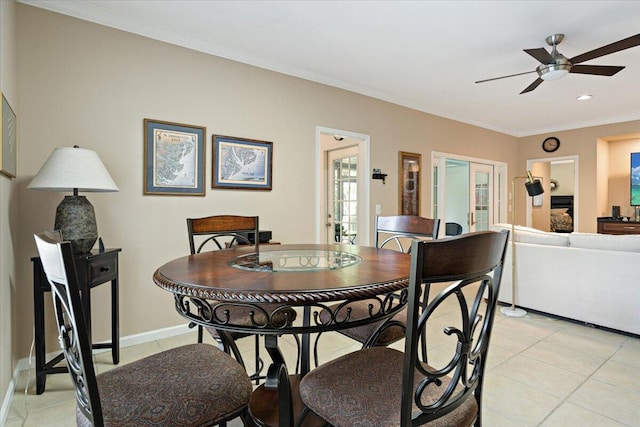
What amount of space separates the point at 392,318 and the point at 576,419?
1.14m

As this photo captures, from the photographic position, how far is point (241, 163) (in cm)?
324

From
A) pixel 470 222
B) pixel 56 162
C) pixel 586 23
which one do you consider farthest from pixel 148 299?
pixel 470 222

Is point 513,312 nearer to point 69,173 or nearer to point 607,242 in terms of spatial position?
point 607,242

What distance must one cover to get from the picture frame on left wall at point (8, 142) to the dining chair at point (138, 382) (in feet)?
3.89

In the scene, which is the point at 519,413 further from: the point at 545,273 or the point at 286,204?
the point at 286,204

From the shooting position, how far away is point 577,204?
5.95 meters

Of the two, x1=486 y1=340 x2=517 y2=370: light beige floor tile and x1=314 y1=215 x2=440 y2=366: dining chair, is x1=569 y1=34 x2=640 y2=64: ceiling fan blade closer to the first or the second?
x1=314 y1=215 x2=440 y2=366: dining chair

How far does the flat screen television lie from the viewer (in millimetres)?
5789

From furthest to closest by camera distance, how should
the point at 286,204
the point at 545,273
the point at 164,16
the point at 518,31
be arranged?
1. the point at 286,204
2. the point at 545,273
3. the point at 518,31
4. the point at 164,16

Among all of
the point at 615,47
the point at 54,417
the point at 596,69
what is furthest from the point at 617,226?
the point at 54,417

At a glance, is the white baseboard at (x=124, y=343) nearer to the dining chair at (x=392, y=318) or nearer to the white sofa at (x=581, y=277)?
the dining chair at (x=392, y=318)

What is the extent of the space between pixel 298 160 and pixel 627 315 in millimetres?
3194

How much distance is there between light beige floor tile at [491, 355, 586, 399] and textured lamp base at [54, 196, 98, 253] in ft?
8.94

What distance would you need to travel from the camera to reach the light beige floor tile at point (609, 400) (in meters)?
1.79
